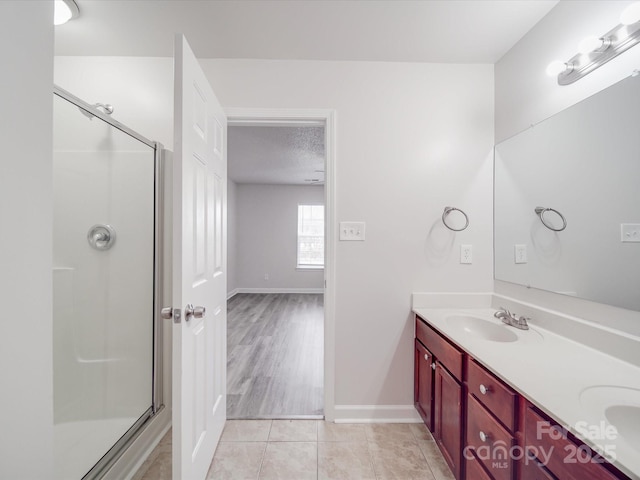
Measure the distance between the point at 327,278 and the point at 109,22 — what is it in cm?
199

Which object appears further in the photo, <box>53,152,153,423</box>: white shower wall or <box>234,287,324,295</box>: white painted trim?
<box>234,287,324,295</box>: white painted trim

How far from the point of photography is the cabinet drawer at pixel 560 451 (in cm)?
66

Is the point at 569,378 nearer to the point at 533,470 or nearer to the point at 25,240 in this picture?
the point at 533,470

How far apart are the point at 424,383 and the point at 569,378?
2.88ft

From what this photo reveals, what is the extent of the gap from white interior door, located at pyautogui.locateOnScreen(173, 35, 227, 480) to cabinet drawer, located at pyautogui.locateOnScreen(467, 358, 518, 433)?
1221mm

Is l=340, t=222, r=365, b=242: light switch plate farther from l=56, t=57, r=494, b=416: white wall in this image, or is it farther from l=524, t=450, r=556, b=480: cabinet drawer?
l=524, t=450, r=556, b=480: cabinet drawer

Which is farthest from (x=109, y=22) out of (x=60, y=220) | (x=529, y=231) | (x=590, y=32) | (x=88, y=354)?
(x=529, y=231)

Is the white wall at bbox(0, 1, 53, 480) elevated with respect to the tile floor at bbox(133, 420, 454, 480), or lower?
elevated

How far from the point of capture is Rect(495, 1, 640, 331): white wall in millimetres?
1148

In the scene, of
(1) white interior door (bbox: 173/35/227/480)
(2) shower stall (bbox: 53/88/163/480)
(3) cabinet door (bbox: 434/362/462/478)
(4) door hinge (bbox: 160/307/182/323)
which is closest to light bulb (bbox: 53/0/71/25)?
(2) shower stall (bbox: 53/88/163/480)

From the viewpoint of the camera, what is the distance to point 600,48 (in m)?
1.16

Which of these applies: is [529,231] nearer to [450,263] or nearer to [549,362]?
[450,263]

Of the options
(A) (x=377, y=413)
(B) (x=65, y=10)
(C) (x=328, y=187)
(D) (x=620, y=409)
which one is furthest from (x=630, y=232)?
(B) (x=65, y=10)

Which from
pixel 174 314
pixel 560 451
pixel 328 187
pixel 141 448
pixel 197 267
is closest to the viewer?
pixel 560 451
